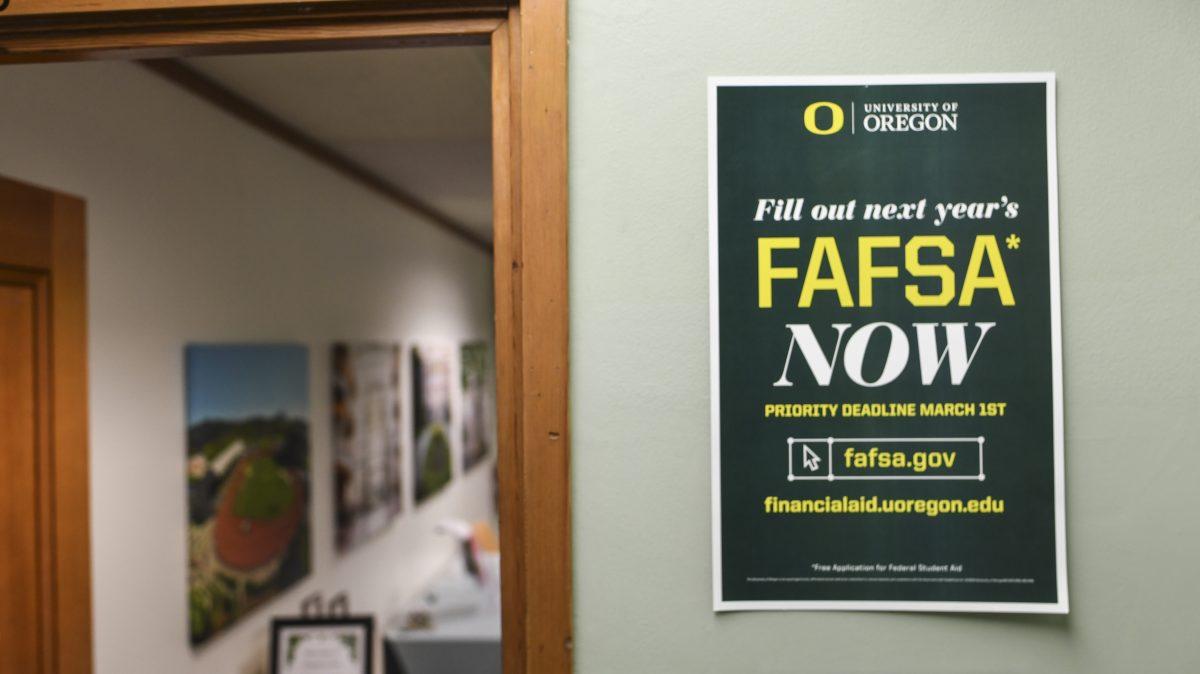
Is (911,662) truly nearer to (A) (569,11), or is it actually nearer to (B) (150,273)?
(A) (569,11)

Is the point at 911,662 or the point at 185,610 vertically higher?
the point at 911,662

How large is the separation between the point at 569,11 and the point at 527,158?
0.17 meters

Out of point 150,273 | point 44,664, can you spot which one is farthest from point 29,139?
point 44,664

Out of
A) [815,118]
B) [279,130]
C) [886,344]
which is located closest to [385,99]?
[279,130]

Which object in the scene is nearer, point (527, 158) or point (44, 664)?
point (527, 158)

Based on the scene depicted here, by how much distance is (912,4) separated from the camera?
81 cm

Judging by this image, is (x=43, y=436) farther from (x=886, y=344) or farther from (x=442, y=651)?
(x=442, y=651)

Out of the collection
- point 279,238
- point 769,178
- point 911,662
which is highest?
point 279,238

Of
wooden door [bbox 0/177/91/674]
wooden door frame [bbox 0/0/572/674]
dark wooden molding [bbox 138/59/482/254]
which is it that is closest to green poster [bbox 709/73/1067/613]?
wooden door frame [bbox 0/0/572/674]

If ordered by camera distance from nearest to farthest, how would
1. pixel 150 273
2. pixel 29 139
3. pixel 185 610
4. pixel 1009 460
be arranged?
pixel 1009 460 < pixel 29 139 < pixel 150 273 < pixel 185 610

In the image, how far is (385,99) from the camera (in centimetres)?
227

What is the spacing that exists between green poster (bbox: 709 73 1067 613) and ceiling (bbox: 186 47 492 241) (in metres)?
1.14

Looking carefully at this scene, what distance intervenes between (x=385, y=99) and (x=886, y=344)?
6.22 feet

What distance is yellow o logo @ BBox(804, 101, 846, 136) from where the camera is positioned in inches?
32.0
